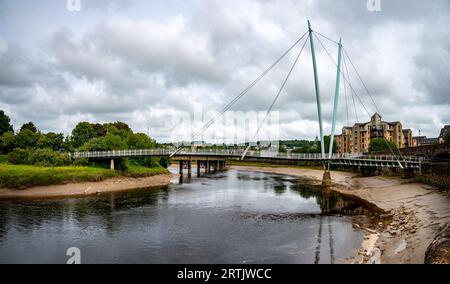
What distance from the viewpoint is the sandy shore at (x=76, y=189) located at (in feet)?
142

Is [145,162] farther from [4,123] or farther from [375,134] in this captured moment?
[375,134]

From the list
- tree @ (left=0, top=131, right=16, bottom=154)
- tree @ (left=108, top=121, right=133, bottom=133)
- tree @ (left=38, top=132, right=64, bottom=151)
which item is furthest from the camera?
tree @ (left=108, top=121, right=133, bottom=133)

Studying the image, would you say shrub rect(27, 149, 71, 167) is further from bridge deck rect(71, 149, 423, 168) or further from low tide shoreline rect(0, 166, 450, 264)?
low tide shoreline rect(0, 166, 450, 264)

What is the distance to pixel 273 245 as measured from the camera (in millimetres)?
21891

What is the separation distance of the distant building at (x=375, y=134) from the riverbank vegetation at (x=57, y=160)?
7497cm

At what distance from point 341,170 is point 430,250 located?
7553 centimetres

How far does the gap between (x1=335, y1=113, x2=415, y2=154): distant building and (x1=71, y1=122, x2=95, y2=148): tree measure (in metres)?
87.7

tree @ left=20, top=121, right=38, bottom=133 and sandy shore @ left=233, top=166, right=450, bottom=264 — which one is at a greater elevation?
tree @ left=20, top=121, right=38, bottom=133

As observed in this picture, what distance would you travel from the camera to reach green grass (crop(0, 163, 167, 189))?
45.0 metres

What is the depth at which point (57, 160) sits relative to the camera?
57.5 m

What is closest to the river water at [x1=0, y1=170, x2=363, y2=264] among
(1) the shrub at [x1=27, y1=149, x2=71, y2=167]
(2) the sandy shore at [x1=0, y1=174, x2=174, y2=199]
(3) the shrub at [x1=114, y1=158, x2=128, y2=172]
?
(2) the sandy shore at [x1=0, y1=174, x2=174, y2=199]

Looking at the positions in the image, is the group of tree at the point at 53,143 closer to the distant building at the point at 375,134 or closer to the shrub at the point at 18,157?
the shrub at the point at 18,157

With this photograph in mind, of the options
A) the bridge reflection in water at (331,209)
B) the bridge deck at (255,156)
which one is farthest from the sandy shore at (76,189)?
the bridge reflection in water at (331,209)
